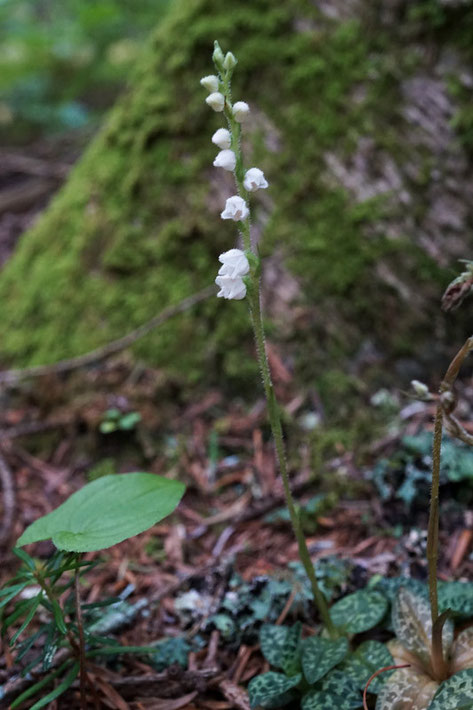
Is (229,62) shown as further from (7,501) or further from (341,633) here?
(7,501)

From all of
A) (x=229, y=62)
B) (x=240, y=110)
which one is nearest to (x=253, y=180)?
(x=240, y=110)

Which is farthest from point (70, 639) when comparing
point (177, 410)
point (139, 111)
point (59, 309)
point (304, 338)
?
point (139, 111)

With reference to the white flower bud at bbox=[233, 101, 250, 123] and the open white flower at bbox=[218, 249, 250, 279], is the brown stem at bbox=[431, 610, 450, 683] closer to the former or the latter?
the open white flower at bbox=[218, 249, 250, 279]

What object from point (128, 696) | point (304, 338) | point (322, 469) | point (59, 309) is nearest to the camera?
point (128, 696)

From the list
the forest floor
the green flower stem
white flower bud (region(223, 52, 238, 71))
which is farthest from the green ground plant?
white flower bud (region(223, 52, 238, 71))

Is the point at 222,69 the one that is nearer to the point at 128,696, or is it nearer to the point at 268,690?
the point at 268,690

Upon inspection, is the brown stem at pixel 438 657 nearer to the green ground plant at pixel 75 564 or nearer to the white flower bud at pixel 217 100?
the green ground plant at pixel 75 564

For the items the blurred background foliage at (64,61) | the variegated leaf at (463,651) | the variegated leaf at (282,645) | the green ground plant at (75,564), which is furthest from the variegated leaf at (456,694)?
the blurred background foliage at (64,61)
